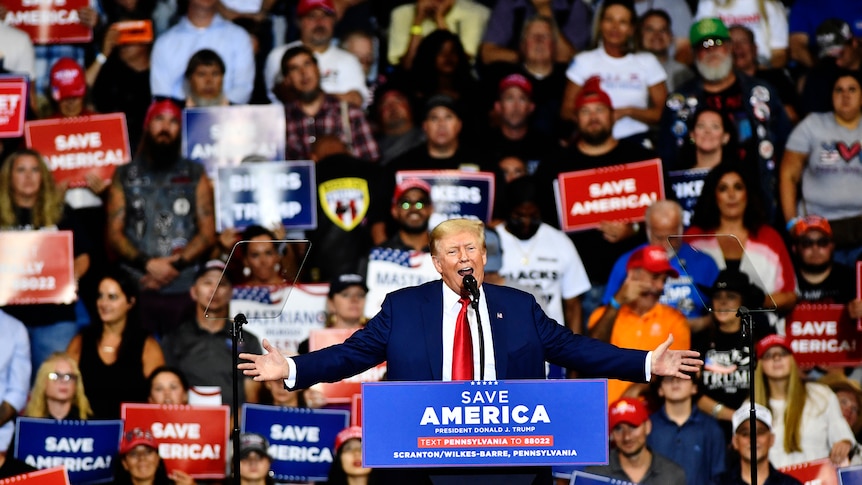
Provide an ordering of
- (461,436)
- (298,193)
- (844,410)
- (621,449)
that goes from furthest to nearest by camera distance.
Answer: (298,193) < (844,410) < (621,449) < (461,436)

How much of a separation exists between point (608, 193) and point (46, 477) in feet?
12.4

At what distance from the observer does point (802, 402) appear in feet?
27.8

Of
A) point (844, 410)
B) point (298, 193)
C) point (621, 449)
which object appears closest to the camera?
point (621, 449)

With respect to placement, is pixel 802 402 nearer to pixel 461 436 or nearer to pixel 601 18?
pixel 601 18

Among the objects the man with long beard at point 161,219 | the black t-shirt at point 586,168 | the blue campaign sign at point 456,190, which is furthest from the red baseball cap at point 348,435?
the black t-shirt at point 586,168

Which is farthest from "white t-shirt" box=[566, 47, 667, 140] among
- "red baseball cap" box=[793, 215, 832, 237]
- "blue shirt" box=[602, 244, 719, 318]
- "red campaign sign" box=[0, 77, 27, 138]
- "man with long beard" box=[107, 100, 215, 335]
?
"red campaign sign" box=[0, 77, 27, 138]

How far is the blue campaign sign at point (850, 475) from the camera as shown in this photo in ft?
26.4

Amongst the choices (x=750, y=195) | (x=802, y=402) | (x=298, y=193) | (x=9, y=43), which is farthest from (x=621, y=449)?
(x=9, y=43)

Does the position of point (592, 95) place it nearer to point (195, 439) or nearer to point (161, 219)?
point (161, 219)

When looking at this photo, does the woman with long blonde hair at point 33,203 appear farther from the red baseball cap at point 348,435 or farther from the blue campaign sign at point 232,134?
the red baseball cap at point 348,435

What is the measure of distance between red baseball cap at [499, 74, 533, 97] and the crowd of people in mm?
17

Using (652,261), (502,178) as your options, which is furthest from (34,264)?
(652,261)

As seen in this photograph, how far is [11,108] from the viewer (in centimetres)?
999

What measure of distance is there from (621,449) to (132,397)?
2.87 meters
